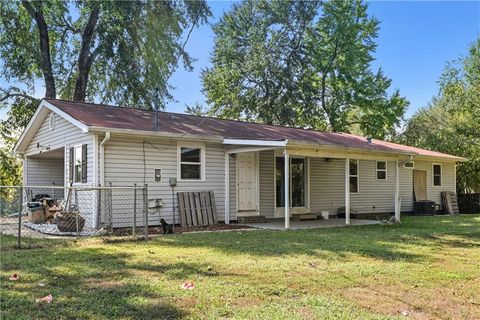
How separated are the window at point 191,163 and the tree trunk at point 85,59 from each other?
11360 millimetres

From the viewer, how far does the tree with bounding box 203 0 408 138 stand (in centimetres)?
2823

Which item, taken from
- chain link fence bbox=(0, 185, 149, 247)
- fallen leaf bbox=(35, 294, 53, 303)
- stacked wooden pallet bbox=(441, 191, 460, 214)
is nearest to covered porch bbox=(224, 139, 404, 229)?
chain link fence bbox=(0, 185, 149, 247)

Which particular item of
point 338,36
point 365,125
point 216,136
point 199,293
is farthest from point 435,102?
point 199,293

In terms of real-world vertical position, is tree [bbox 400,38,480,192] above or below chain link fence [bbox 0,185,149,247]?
above

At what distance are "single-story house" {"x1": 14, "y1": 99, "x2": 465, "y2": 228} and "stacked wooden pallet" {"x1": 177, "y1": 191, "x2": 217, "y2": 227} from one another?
242mm

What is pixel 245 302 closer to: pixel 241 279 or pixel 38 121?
pixel 241 279

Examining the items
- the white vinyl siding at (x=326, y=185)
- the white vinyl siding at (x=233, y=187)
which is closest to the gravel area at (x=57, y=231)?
the white vinyl siding at (x=233, y=187)

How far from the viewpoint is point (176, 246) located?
7.97m

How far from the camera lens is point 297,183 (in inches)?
593

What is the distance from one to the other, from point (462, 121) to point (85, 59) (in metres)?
19.1

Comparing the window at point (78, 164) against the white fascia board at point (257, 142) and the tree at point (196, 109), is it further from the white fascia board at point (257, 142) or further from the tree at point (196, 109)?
the tree at point (196, 109)

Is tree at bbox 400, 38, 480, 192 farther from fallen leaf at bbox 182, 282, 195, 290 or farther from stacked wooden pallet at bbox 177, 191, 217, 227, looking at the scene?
fallen leaf at bbox 182, 282, 195, 290

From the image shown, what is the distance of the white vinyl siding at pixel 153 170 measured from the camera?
1098 centimetres

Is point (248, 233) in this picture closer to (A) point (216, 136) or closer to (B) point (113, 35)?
(A) point (216, 136)
